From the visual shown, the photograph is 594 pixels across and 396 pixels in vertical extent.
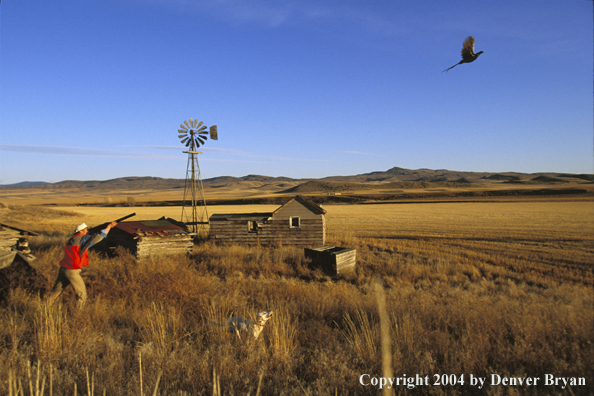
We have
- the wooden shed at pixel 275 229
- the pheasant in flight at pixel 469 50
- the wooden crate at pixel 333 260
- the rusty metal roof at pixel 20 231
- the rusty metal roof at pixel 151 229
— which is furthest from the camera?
the wooden shed at pixel 275 229

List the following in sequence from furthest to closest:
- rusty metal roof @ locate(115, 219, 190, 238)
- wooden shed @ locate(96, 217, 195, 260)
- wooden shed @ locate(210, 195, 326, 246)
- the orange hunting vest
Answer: wooden shed @ locate(210, 195, 326, 246) < rusty metal roof @ locate(115, 219, 190, 238) < wooden shed @ locate(96, 217, 195, 260) < the orange hunting vest

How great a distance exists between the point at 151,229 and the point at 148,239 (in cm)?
93

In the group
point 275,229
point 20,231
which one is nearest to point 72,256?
point 20,231

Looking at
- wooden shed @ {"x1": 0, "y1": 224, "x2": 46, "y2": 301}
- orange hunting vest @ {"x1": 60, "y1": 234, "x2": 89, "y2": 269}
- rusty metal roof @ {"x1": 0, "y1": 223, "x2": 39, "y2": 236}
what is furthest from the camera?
rusty metal roof @ {"x1": 0, "y1": 223, "x2": 39, "y2": 236}

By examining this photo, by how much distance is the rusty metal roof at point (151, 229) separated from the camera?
544 inches

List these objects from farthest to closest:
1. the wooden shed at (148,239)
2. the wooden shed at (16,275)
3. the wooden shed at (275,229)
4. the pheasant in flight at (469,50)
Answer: the wooden shed at (275,229) < the wooden shed at (148,239) < the wooden shed at (16,275) < the pheasant in flight at (469,50)

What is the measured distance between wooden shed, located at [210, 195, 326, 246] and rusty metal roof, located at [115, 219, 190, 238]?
3277mm

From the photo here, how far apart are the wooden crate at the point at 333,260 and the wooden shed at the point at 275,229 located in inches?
176

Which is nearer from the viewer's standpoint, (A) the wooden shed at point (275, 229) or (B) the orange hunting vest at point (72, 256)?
(B) the orange hunting vest at point (72, 256)

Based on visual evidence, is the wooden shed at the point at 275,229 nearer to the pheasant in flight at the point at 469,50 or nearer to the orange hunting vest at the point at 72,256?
the orange hunting vest at the point at 72,256

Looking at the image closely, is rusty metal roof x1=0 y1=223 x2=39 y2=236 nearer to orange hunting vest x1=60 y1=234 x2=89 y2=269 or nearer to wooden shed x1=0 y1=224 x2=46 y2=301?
wooden shed x1=0 y1=224 x2=46 y2=301

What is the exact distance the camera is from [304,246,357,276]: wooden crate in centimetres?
1289

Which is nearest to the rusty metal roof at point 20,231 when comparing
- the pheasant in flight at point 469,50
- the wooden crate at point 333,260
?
the wooden crate at point 333,260

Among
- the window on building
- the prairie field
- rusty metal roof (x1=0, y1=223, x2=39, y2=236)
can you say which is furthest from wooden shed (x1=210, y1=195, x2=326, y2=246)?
the prairie field
